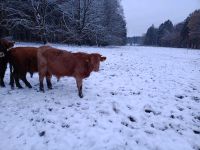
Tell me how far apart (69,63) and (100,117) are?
1928 millimetres


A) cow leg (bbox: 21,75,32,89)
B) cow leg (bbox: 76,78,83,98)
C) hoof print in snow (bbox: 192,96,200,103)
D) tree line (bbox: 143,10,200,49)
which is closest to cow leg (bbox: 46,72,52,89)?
cow leg (bbox: 21,75,32,89)

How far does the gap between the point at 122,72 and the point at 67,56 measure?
407 centimetres

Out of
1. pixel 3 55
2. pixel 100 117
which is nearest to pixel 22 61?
pixel 3 55

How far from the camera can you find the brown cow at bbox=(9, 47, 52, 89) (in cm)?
662

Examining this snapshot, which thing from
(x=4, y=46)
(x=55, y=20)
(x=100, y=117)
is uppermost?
(x=55, y=20)

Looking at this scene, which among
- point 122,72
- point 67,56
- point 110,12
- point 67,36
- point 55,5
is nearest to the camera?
point 67,56

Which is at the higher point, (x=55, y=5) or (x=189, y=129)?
(x=55, y=5)

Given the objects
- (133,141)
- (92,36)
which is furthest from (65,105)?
(92,36)

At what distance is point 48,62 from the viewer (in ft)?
21.0

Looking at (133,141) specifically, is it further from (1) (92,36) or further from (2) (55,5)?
(1) (92,36)

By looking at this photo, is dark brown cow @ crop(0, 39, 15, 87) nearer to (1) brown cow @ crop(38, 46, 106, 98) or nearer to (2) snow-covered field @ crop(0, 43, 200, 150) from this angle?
(2) snow-covered field @ crop(0, 43, 200, 150)

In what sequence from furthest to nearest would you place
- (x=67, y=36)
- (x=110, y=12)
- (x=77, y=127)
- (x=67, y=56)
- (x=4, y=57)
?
(x=110, y=12) → (x=67, y=36) → (x=4, y=57) → (x=67, y=56) → (x=77, y=127)

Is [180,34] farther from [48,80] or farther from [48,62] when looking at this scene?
[48,62]

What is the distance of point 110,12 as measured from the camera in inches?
1105
